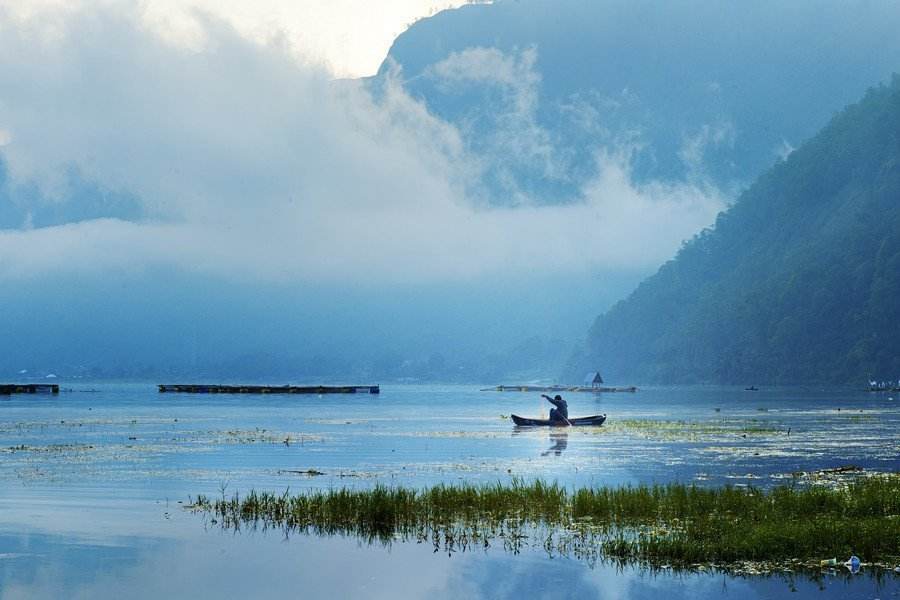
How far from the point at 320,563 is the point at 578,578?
297 inches

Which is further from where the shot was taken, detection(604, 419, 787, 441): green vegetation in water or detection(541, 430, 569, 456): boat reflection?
detection(604, 419, 787, 441): green vegetation in water

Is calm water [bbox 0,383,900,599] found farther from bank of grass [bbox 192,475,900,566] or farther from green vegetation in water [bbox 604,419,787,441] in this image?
bank of grass [bbox 192,475,900,566]

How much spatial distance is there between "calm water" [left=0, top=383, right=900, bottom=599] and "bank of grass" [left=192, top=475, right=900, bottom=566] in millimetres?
1416

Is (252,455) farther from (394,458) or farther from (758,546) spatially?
(758,546)

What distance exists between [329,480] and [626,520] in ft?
67.5

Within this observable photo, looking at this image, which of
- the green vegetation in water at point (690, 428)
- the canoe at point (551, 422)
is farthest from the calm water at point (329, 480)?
the canoe at point (551, 422)

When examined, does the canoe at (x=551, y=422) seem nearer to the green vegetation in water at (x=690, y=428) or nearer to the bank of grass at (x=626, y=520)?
the green vegetation in water at (x=690, y=428)

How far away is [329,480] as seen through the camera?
5806 centimetres

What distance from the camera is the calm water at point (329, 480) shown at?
3288 cm

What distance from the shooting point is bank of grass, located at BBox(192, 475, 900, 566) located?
3369cm

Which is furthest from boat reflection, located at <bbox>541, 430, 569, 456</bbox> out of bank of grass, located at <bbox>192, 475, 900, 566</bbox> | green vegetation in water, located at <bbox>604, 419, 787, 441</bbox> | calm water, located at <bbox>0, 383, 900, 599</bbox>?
bank of grass, located at <bbox>192, 475, 900, 566</bbox>

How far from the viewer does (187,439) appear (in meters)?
94.8

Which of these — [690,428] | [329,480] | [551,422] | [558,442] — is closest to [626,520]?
[329,480]

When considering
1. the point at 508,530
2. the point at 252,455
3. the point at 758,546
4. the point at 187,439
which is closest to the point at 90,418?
the point at 187,439
